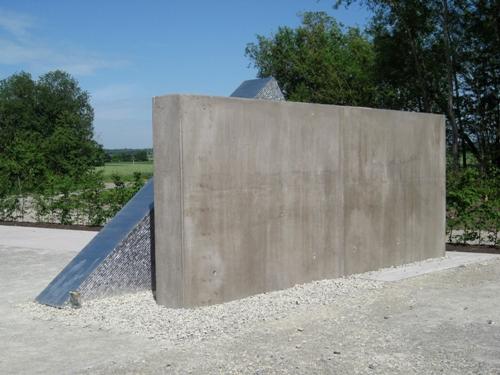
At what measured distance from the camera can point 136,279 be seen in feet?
22.7

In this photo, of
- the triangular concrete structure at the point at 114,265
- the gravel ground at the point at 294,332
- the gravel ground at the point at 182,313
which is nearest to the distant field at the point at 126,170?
the triangular concrete structure at the point at 114,265

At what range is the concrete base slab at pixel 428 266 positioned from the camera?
312 inches

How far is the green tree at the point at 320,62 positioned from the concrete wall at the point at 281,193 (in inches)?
1014

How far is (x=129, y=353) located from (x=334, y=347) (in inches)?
59.9

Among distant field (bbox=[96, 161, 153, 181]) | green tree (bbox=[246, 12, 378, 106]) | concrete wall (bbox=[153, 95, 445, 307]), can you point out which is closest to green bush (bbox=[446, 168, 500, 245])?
concrete wall (bbox=[153, 95, 445, 307])

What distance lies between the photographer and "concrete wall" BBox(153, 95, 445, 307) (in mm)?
6191

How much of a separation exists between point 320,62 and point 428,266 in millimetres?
34162

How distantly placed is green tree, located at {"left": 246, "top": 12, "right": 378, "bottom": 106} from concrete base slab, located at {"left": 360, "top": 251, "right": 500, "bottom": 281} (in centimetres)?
2512

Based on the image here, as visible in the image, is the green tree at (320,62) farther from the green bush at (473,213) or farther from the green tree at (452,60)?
the green bush at (473,213)

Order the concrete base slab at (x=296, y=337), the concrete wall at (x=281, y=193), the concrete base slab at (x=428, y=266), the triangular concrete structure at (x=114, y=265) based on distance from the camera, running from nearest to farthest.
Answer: the concrete base slab at (x=296, y=337)
the concrete wall at (x=281, y=193)
the triangular concrete structure at (x=114, y=265)
the concrete base slab at (x=428, y=266)

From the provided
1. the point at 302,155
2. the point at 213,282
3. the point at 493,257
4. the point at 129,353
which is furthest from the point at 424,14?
the point at 129,353

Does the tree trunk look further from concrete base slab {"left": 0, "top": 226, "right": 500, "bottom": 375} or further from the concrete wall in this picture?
concrete base slab {"left": 0, "top": 226, "right": 500, "bottom": 375}

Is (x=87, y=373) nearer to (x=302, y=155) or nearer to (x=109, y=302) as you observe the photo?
(x=109, y=302)

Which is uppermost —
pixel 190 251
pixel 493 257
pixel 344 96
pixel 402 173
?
pixel 344 96
